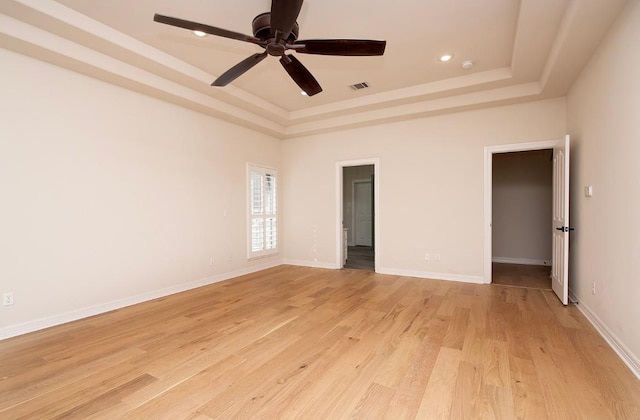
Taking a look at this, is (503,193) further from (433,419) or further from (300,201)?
(433,419)

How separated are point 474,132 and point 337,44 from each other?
10.7ft

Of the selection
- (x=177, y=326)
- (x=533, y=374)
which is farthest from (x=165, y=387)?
(x=533, y=374)

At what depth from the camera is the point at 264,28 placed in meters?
2.29

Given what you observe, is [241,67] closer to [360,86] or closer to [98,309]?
[360,86]

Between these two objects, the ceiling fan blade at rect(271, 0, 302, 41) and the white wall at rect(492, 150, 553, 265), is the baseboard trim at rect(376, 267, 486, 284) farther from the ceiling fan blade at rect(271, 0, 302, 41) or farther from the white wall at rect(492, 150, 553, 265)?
the ceiling fan blade at rect(271, 0, 302, 41)

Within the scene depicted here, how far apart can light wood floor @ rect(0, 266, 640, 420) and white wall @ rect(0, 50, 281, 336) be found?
1.58 feet

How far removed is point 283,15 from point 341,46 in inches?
21.6

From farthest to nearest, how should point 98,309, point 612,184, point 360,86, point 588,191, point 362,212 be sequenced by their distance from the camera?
point 362,212 < point 360,86 < point 98,309 < point 588,191 < point 612,184

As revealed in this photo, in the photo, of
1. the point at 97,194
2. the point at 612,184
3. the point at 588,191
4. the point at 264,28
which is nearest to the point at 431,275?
the point at 588,191

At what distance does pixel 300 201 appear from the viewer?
6.19m

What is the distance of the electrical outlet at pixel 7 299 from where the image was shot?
2.72 metres

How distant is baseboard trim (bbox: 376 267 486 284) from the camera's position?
15.1ft

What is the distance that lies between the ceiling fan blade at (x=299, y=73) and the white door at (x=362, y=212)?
6.34 m

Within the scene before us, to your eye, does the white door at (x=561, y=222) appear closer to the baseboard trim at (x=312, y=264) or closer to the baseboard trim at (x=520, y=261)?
the baseboard trim at (x=520, y=261)
